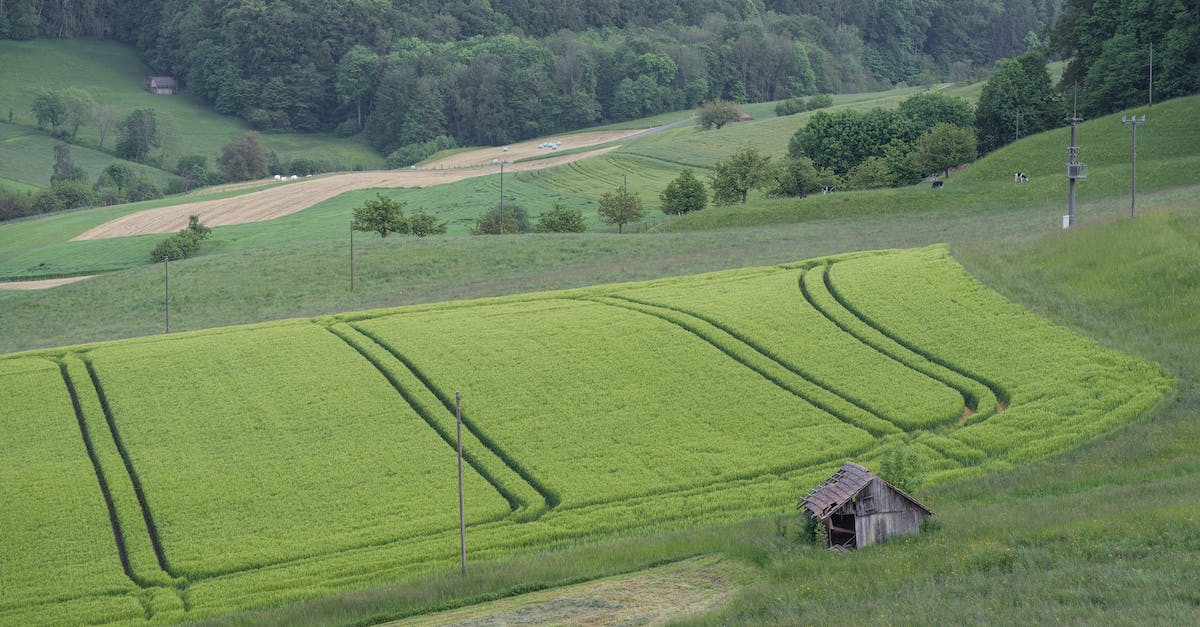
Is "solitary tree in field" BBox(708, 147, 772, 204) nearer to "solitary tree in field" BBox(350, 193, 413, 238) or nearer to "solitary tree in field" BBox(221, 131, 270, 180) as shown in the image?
"solitary tree in field" BBox(350, 193, 413, 238)

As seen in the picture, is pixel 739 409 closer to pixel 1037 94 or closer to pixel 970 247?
pixel 970 247

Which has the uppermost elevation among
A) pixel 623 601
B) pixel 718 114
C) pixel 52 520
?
pixel 718 114

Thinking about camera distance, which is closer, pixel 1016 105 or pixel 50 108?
pixel 1016 105

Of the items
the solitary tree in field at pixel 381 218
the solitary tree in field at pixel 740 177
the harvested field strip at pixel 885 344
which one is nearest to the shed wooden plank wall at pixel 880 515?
the harvested field strip at pixel 885 344

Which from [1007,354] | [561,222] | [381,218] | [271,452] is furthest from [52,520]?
[561,222]

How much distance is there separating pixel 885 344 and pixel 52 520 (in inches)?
1321

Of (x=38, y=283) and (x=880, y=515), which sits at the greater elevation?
(x=38, y=283)

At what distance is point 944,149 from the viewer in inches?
4432

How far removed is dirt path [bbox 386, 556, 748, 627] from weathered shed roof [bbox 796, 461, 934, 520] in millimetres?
2998

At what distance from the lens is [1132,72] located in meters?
114

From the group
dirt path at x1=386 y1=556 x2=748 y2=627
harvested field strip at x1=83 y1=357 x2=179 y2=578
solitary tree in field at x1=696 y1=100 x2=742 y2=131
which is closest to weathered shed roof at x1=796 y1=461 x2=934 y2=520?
dirt path at x1=386 y1=556 x2=748 y2=627

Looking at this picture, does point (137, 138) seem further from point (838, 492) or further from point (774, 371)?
point (838, 492)

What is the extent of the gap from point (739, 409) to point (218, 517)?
62.9 ft

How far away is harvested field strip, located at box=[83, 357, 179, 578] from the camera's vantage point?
38.1 m
